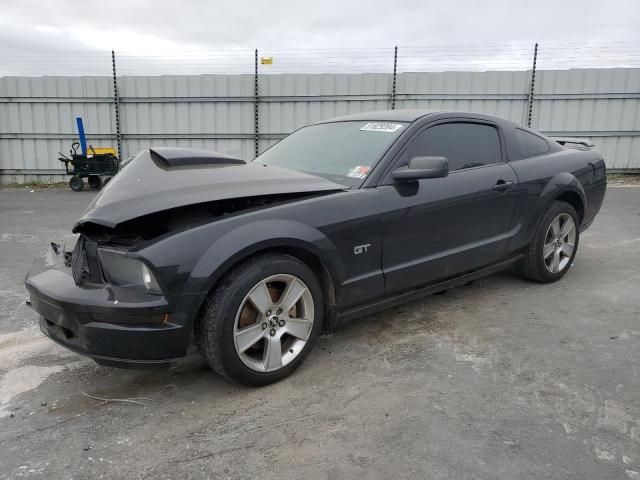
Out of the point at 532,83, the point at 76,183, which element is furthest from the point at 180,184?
the point at 532,83

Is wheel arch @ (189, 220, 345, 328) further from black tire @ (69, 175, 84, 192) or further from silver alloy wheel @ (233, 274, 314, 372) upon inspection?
black tire @ (69, 175, 84, 192)

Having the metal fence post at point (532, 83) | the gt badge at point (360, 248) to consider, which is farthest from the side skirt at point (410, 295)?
the metal fence post at point (532, 83)

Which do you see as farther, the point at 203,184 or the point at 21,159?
the point at 21,159

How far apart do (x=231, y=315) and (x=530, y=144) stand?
302 cm

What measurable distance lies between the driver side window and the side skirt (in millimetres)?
767

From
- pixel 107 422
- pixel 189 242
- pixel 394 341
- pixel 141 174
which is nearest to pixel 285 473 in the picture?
pixel 107 422

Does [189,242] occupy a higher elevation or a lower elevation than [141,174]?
lower

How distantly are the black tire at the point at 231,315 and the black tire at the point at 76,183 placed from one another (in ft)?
34.9

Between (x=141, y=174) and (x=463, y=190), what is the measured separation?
205 cm

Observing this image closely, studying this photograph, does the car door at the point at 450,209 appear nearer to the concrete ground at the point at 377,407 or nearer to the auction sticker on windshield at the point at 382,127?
the auction sticker on windshield at the point at 382,127

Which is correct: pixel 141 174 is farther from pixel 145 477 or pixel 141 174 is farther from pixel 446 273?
pixel 446 273

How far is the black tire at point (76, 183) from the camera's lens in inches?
461

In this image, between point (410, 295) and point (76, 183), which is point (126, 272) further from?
point (76, 183)

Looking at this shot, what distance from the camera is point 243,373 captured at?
2518 millimetres
